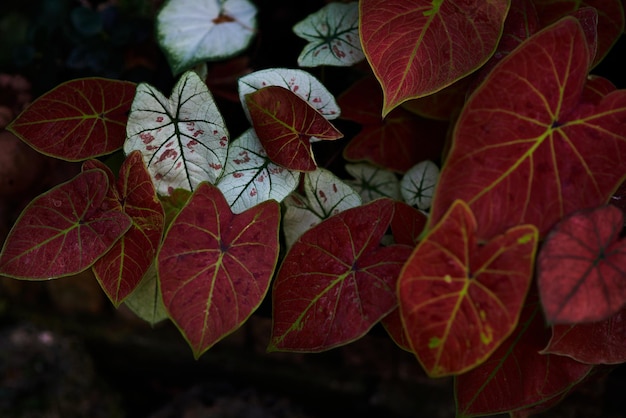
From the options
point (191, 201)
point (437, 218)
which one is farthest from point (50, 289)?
point (437, 218)

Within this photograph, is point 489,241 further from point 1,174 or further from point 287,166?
point 1,174

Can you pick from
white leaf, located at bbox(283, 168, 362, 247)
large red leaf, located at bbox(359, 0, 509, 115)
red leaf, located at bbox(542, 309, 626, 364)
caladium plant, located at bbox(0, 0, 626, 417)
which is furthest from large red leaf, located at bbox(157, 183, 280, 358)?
red leaf, located at bbox(542, 309, 626, 364)

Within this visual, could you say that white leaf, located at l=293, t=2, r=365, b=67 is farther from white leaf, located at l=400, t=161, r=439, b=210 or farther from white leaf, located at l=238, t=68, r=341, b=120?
white leaf, located at l=400, t=161, r=439, b=210

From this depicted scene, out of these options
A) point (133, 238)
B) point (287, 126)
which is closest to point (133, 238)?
point (133, 238)

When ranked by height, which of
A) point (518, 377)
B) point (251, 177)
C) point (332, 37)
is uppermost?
point (332, 37)

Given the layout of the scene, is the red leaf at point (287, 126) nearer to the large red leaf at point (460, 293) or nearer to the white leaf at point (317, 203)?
the white leaf at point (317, 203)

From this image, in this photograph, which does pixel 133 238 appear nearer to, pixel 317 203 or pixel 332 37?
pixel 317 203
